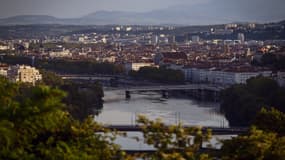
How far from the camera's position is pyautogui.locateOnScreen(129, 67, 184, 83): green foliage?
22938 mm

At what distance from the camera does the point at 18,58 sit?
2977 cm

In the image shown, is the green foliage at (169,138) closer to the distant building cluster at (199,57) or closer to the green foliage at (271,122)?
the green foliage at (271,122)

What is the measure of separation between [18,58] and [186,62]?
6.26m

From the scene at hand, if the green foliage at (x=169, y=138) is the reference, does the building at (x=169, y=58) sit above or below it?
below

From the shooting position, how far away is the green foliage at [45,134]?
373 centimetres

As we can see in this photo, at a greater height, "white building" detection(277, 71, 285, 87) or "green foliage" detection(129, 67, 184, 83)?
"white building" detection(277, 71, 285, 87)

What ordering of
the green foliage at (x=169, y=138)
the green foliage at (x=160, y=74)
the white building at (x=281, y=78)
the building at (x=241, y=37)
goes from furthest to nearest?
the building at (x=241, y=37) < the green foliage at (x=160, y=74) < the white building at (x=281, y=78) < the green foliage at (x=169, y=138)

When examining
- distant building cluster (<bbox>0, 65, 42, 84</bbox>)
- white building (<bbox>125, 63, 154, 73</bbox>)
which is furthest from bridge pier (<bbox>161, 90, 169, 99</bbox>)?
white building (<bbox>125, 63, 154, 73</bbox>)

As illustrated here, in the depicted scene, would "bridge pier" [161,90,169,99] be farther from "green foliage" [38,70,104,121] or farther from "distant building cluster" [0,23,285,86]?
"distant building cluster" [0,23,285,86]

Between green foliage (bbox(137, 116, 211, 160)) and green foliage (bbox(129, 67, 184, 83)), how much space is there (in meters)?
19.2

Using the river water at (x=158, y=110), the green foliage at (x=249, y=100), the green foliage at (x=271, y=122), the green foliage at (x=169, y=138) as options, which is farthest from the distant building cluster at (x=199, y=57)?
the green foliage at (x=169, y=138)

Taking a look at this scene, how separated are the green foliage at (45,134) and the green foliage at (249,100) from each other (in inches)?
325

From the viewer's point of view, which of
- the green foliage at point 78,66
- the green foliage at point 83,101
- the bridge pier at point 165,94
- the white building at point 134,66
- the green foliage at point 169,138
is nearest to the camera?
the green foliage at point 169,138

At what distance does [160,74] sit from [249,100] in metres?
9.62
